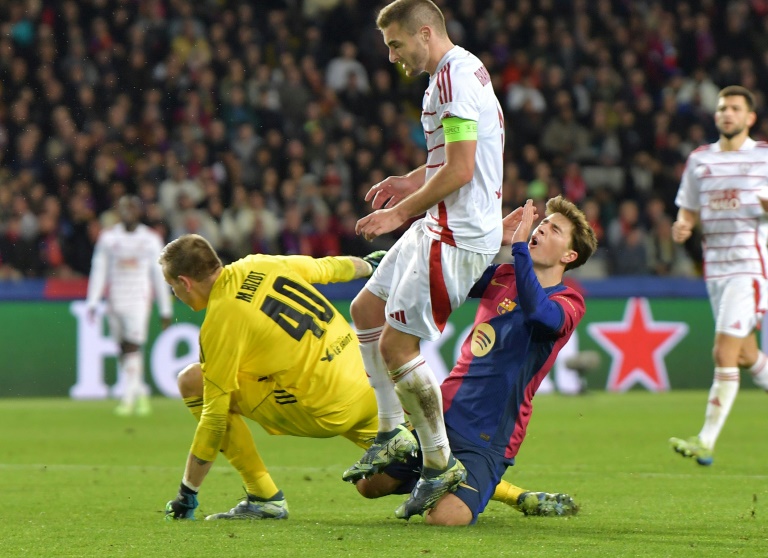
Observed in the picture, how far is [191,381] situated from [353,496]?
1.37 m

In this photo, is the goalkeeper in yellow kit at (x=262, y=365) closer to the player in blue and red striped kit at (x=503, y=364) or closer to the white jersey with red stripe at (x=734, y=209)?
the player in blue and red striped kit at (x=503, y=364)

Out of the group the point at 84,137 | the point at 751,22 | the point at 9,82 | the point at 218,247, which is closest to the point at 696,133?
the point at 751,22

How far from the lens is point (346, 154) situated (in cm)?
1734

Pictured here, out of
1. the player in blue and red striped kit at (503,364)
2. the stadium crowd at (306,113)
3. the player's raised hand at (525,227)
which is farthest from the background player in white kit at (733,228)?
the stadium crowd at (306,113)

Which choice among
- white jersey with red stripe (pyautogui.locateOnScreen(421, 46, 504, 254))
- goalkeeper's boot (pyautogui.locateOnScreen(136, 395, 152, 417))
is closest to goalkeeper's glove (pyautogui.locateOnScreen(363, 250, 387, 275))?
white jersey with red stripe (pyautogui.locateOnScreen(421, 46, 504, 254))

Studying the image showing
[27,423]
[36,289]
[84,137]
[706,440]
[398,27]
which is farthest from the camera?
[84,137]

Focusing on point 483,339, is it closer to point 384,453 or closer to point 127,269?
point 384,453

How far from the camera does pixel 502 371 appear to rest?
5.98 m

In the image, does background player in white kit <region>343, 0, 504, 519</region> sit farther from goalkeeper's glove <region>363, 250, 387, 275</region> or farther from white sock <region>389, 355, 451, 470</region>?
goalkeeper's glove <region>363, 250, 387, 275</region>

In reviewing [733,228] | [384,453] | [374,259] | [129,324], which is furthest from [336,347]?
[129,324]

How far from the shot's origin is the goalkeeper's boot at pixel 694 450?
332 inches

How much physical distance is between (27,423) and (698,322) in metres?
7.76

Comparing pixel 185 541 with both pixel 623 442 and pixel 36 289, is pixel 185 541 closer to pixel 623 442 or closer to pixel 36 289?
pixel 623 442

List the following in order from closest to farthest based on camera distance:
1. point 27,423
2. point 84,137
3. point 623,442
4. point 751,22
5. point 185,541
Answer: point 185,541
point 623,442
point 27,423
point 84,137
point 751,22
